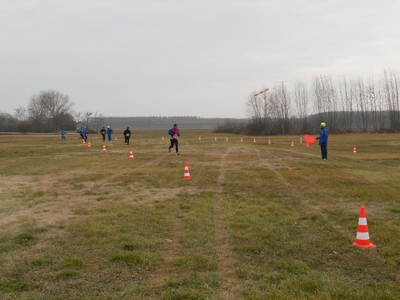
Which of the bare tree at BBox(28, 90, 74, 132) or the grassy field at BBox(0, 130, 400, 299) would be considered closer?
the grassy field at BBox(0, 130, 400, 299)

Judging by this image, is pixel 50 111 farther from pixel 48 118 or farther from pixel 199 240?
pixel 199 240

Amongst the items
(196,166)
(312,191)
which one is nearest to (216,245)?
(312,191)

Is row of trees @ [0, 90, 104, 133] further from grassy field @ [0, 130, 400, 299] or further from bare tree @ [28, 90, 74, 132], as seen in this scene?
grassy field @ [0, 130, 400, 299]

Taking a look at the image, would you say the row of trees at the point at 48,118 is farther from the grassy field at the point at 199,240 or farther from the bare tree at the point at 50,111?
the grassy field at the point at 199,240

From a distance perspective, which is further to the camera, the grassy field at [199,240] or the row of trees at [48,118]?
the row of trees at [48,118]

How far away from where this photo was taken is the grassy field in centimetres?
432

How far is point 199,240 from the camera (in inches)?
243

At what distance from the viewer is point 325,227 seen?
6.85 m

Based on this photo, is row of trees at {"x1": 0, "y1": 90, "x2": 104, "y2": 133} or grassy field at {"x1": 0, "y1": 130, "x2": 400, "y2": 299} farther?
row of trees at {"x1": 0, "y1": 90, "x2": 104, "y2": 133}

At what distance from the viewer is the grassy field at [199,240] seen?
4.32m

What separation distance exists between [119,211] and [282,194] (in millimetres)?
4544

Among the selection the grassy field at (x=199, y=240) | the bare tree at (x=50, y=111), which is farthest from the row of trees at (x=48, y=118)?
the grassy field at (x=199, y=240)

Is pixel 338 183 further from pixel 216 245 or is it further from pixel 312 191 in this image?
pixel 216 245

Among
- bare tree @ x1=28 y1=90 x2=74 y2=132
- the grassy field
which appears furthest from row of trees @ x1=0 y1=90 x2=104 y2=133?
the grassy field
